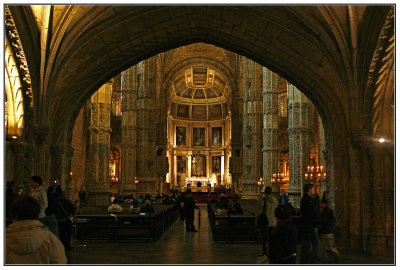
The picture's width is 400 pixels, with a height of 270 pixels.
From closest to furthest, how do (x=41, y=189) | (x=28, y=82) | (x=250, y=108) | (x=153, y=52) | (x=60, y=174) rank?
(x=41, y=189) → (x=28, y=82) → (x=60, y=174) → (x=153, y=52) → (x=250, y=108)

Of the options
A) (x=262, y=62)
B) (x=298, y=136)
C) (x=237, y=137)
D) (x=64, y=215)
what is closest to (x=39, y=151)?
(x=64, y=215)

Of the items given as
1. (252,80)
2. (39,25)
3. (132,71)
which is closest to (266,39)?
(39,25)

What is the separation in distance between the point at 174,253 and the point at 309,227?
3928mm

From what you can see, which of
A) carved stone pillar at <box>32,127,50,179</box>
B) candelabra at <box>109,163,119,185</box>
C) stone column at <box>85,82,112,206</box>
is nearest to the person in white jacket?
carved stone pillar at <box>32,127,50,179</box>

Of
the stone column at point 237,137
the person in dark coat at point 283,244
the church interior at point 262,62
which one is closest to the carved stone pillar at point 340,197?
the church interior at point 262,62

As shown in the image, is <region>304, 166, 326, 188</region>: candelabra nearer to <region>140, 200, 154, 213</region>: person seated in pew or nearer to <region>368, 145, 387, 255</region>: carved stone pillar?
<region>140, 200, 154, 213</region>: person seated in pew

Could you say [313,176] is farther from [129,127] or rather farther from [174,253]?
[129,127]

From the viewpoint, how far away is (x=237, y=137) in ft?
145

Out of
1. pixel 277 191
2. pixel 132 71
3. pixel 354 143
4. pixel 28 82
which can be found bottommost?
pixel 277 191

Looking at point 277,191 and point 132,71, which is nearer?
point 277,191

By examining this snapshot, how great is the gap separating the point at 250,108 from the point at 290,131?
34.4ft

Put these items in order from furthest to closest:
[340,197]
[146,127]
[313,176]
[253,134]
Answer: [146,127]
[253,134]
[313,176]
[340,197]

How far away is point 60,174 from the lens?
13.4m

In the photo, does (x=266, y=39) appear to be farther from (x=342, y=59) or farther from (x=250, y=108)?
(x=250, y=108)
